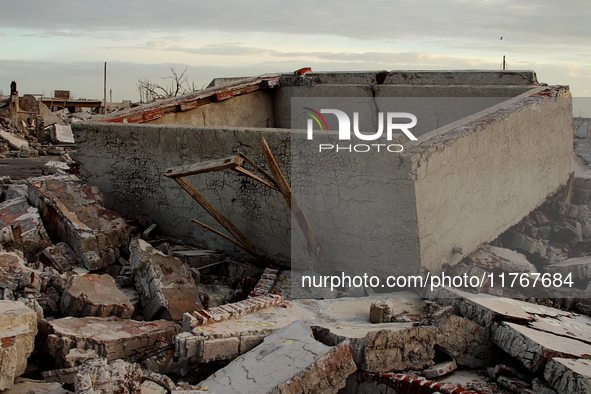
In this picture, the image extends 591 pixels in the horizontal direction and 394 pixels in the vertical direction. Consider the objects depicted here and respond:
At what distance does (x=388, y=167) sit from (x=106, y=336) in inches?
100

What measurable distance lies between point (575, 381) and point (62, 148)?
50.7 feet

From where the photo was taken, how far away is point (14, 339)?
10.1 ft

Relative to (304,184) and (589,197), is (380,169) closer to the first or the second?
(304,184)

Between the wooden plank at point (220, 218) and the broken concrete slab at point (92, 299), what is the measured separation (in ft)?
3.55

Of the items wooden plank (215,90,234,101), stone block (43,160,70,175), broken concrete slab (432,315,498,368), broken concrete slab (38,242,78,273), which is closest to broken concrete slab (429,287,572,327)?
broken concrete slab (432,315,498,368)

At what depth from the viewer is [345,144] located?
14.8 feet

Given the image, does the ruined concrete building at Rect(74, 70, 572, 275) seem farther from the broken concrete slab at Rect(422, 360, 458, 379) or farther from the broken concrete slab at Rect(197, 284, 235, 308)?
the broken concrete slab at Rect(422, 360, 458, 379)

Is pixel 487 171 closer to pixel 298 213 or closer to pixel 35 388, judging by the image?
pixel 298 213

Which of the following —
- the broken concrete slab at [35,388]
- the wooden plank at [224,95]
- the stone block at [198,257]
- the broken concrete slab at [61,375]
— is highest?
the wooden plank at [224,95]

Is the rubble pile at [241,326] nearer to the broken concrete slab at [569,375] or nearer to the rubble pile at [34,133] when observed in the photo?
the broken concrete slab at [569,375]

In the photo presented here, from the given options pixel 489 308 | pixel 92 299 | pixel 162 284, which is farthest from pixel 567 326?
pixel 92 299

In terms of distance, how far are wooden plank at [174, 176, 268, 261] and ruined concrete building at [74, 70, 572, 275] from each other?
0.69 ft

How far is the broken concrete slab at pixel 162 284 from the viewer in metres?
4.43

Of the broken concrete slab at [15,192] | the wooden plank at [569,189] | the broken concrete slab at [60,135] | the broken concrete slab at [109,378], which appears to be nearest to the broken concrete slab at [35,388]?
the broken concrete slab at [109,378]
